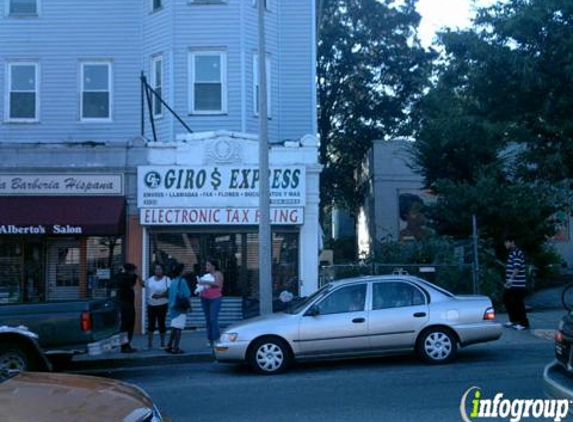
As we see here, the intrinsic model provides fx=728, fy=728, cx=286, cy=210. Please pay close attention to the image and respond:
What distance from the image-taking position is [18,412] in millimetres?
4473

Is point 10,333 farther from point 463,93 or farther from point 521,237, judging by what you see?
point 521,237

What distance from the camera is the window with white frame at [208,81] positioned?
1803 centimetres

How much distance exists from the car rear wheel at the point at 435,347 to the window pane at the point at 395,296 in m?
0.52

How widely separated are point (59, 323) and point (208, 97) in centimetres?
909

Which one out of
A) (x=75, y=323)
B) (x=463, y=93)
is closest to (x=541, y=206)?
(x=463, y=93)

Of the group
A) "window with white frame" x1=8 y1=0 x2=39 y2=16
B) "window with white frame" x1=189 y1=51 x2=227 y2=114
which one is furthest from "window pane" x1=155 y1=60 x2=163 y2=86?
"window with white frame" x1=8 y1=0 x2=39 y2=16

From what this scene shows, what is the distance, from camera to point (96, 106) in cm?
1894

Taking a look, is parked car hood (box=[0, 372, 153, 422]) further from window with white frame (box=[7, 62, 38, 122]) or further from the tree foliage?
window with white frame (box=[7, 62, 38, 122])

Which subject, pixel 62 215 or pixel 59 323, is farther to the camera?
pixel 62 215

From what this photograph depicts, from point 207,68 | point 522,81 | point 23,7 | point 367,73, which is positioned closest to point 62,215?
point 207,68

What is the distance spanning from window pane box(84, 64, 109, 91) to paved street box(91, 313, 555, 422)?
9317mm

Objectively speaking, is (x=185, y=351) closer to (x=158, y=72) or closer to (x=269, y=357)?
(x=269, y=357)

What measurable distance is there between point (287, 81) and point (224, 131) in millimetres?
3187

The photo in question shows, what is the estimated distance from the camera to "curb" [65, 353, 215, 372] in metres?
12.6
